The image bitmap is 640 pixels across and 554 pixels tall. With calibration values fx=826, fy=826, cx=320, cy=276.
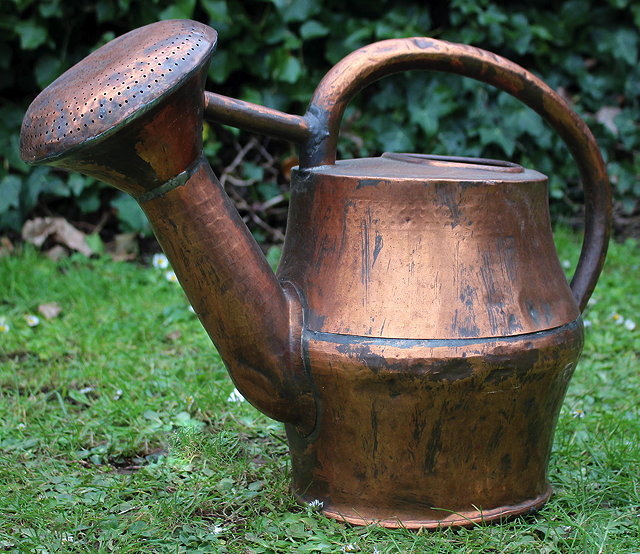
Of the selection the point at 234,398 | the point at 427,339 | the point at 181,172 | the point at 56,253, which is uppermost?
the point at 181,172

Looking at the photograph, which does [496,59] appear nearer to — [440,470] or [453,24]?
[440,470]

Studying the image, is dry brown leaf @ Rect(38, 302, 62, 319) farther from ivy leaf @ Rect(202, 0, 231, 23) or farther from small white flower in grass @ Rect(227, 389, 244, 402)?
ivy leaf @ Rect(202, 0, 231, 23)

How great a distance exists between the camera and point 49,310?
119 inches

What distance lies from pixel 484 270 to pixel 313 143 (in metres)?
0.41

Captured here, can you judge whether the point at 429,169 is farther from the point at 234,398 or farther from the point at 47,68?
the point at 47,68

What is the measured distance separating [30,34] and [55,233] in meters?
0.89

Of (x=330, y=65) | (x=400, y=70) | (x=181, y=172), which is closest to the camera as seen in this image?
(x=181, y=172)

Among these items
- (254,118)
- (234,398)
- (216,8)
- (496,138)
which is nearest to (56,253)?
(216,8)

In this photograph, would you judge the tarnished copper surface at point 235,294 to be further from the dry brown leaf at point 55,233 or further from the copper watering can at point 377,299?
the dry brown leaf at point 55,233

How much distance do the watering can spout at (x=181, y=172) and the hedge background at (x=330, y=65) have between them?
222cm

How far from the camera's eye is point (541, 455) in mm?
1644

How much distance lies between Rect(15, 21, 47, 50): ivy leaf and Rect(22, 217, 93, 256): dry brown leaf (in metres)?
0.78

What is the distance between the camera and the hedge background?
362 cm

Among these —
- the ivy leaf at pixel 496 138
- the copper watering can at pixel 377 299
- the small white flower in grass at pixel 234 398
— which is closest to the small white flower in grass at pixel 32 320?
the small white flower in grass at pixel 234 398
